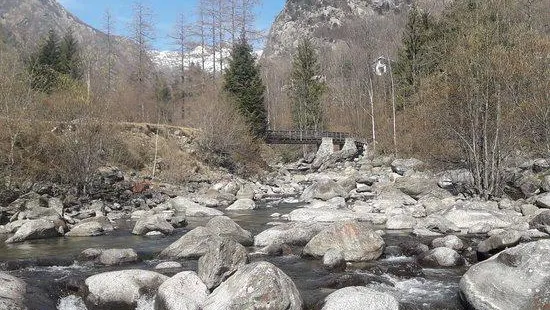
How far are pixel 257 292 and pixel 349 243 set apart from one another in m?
4.65

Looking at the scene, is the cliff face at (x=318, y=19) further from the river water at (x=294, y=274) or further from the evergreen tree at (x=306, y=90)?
the river water at (x=294, y=274)

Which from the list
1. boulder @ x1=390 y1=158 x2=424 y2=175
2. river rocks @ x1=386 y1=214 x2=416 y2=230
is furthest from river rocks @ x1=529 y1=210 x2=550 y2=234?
boulder @ x1=390 y1=158 x2=424 y2=175

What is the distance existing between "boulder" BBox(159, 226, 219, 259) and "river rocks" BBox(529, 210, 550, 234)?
8.67 m

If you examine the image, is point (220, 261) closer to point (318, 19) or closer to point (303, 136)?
point (303, 136)

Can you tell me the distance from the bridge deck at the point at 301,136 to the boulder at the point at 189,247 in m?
33.9

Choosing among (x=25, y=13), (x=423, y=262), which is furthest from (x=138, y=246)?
(x=25, y=13)

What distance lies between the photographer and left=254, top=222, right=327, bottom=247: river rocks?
1317cm

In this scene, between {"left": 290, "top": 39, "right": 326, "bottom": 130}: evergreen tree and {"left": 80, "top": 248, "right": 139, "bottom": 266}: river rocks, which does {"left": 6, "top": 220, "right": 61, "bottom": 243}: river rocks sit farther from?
{"left": 290, "top": 39, "right": 326, "bottom": 130}: evergreen tree

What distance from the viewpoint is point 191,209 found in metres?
20.7

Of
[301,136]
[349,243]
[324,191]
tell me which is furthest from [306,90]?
[349,243]

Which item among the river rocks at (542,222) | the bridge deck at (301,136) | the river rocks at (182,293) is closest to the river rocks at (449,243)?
the river rocks at (542,222)

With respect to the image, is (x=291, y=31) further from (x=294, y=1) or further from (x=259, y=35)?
(x=259, y=35)

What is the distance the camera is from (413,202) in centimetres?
2050

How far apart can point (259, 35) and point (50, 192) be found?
30040mm
